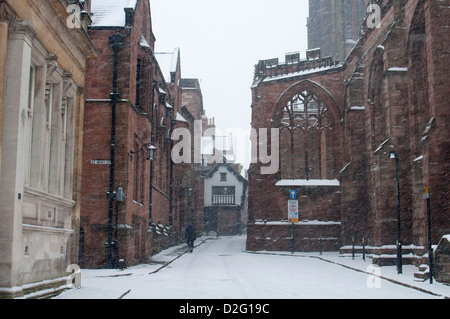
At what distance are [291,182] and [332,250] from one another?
4493 mm

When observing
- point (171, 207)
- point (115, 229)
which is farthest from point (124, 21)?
point (171, 207)

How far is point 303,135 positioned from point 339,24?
11.1m

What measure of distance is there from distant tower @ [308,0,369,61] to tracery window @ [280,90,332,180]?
5272mm

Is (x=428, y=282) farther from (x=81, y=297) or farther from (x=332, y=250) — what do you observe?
(x=332, y=250)

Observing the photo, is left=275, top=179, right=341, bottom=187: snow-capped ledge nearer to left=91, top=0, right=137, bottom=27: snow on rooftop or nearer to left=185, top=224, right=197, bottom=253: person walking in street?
left=185, top=224, right=197, bottom=253: person walking in street

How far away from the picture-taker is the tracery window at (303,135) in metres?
33.3

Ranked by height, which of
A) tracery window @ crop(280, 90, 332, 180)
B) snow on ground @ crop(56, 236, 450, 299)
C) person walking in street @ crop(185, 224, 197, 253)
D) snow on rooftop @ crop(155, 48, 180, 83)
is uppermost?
snow on rooftop @ crop(155, 48, 180, 83)

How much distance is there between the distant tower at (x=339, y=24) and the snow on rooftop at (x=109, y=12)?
25051 millimetres

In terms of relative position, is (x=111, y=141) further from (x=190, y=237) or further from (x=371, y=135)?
(x=371, y=135)

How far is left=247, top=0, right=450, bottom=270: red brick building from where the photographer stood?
17.2 metres

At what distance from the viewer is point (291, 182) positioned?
3247 centimetres

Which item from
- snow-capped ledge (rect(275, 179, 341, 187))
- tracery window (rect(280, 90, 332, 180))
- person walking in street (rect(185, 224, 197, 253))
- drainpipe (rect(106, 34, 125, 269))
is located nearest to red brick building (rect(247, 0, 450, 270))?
snow-capped ledge (rect(275, 179, 341, 187))

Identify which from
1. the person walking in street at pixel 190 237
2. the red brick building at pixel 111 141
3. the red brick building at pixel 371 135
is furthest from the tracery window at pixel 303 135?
the red brick building at pixel 111 141

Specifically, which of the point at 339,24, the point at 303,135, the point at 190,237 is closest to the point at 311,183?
the point at 190,237
